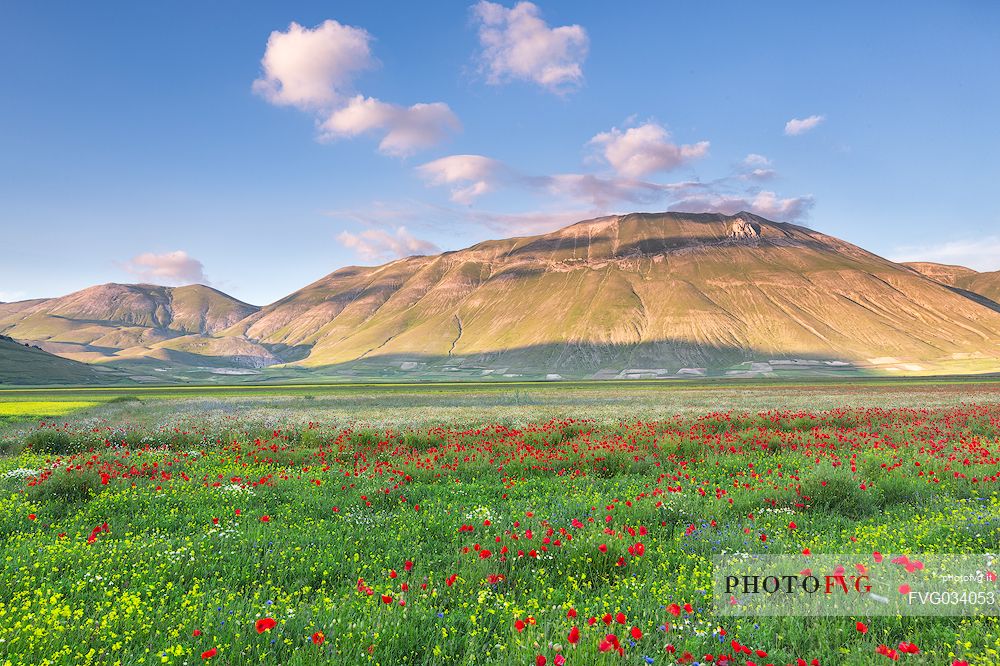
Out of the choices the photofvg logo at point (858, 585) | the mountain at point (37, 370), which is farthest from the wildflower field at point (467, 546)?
the mountain at point (37, 370)

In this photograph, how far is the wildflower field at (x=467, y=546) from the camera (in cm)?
514

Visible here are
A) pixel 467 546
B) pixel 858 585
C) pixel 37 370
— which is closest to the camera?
pixel 858 585

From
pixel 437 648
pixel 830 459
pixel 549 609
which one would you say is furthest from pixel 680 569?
pixel 830 459

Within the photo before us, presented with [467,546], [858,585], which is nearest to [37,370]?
[467,546]

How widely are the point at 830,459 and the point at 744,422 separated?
8903mm

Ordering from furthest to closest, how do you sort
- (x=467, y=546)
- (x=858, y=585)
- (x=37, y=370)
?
(x=37, y=370)
(x=467, y=546)
(x=858, y=585)

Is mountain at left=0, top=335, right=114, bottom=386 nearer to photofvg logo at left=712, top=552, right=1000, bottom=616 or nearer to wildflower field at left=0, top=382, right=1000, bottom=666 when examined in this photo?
wildflower field at left=0, top=382, right=1000, bottom=666

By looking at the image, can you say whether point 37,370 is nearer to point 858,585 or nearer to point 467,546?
point 467,546

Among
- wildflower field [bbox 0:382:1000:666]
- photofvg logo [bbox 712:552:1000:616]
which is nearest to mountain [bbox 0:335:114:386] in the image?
wildflower field [bbox 0:382:1000:666]

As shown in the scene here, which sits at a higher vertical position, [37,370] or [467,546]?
[467,546]

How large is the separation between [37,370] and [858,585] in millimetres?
176209

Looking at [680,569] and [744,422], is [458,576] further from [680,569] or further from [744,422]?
[744,422]

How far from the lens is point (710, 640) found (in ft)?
17.6

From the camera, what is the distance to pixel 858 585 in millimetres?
6219
